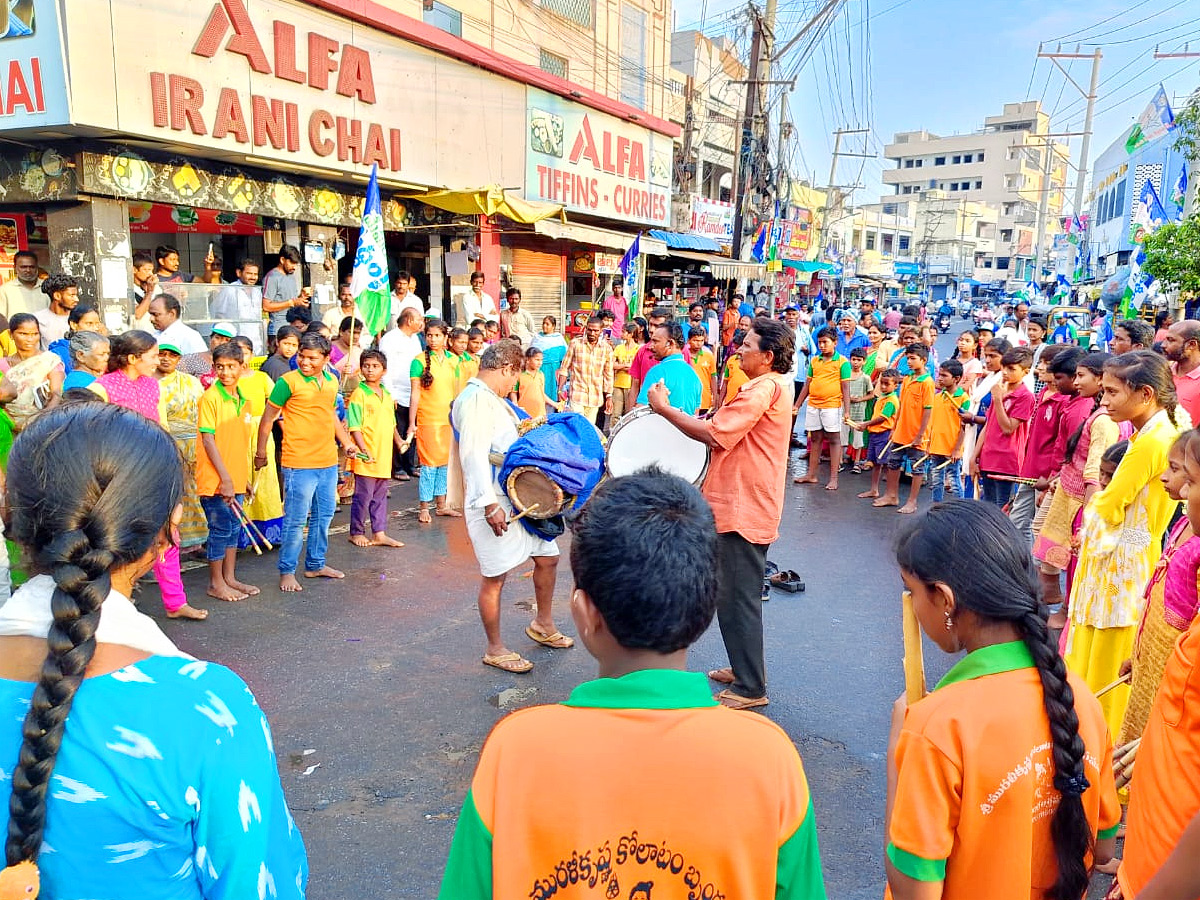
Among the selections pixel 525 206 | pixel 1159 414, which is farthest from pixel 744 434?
pixel 525 206

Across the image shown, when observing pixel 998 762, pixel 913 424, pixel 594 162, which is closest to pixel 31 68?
pixel 913 424

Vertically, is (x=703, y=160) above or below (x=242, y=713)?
above

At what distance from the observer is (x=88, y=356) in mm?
4855

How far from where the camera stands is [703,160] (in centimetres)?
3031

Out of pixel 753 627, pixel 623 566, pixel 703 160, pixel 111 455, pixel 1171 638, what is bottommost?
pixel 753 627

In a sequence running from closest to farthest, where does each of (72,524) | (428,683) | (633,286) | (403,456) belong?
(72,524), (428,683), (403,456), (633,286)

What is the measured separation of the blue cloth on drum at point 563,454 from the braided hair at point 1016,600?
2806mm

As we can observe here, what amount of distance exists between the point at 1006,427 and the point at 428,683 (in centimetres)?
480

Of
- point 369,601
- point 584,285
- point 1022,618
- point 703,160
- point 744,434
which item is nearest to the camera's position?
point 1022,618

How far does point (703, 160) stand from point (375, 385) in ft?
85.0

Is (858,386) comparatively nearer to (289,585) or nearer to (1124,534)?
(1124,534)

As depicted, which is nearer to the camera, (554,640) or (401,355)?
(554,640)

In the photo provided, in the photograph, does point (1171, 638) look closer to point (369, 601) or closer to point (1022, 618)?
point (1022, 618)

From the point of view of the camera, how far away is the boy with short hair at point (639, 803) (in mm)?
1204
